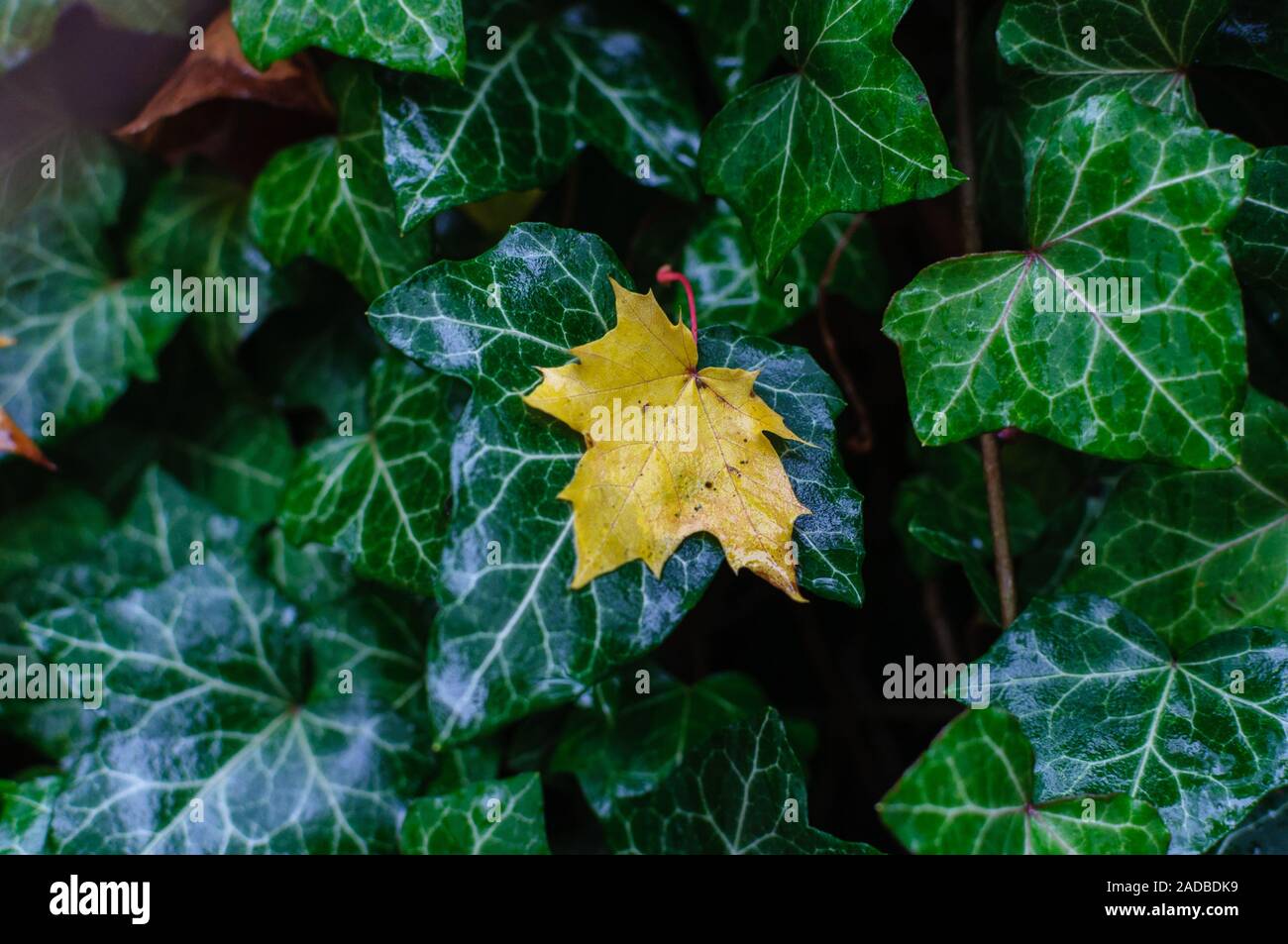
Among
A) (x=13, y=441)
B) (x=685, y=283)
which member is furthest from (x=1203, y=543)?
(x=13, y=441)

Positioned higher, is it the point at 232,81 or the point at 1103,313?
the point at 232,81

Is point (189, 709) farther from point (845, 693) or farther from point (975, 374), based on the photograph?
point (975, 374)

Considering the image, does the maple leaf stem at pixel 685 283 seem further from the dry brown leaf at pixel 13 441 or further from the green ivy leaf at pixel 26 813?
the green ivy leaf at pixel 26 813

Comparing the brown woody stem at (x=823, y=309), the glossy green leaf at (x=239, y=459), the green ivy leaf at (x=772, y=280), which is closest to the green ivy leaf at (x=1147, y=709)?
the brown woody stem at (x=823, y=309)

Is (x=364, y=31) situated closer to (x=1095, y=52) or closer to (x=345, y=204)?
(x=345, y=204)

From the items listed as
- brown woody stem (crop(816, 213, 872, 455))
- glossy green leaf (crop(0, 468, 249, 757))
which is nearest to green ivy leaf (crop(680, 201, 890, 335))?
brown woody stem (crop(816, 213, 872, 455))
